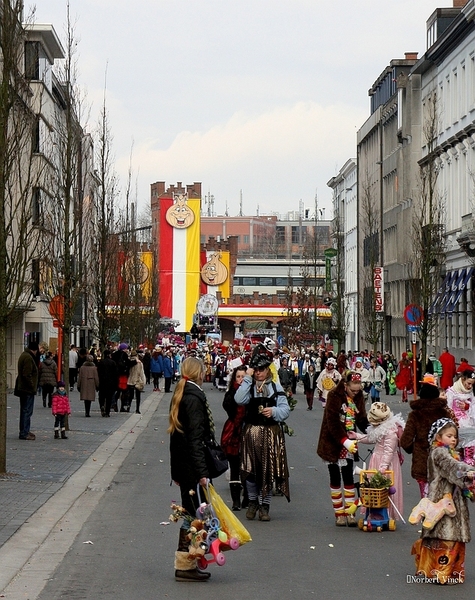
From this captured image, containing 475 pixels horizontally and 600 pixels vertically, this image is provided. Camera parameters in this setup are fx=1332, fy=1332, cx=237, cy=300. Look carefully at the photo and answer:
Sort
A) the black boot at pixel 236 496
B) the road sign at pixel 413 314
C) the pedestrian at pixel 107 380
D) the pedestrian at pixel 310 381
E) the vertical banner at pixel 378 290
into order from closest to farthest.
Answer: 1. the black boot at pixel 236 496
2. the pedestrian at pixel 107 380
3. the road sign at pixel 413 314
4. the pedestrian at pixel 310 381
5. the vertical banner at pixel 378 290

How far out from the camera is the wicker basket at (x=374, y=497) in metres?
12.6

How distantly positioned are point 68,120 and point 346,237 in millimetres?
78667

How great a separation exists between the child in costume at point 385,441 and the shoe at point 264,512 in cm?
119

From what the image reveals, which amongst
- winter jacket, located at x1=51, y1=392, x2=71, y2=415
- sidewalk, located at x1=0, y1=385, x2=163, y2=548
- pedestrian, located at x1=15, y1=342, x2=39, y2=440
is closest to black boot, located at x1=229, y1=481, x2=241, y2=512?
sidewalk, located at x1=0, y1=385, x2=163, y2=548

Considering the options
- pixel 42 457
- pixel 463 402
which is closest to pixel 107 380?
pixel 42 457

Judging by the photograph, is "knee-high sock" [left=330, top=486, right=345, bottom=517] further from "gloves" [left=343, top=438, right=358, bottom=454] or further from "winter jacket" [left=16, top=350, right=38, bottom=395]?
"winter jacket" [left=16, top=350, right=38, bottom=395]

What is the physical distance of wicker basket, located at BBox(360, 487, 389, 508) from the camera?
494 inches

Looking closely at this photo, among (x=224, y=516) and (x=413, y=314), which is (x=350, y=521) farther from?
(x=413, y=314)

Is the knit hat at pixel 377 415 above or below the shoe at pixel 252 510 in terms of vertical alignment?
above

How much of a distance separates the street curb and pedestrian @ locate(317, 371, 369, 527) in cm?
256

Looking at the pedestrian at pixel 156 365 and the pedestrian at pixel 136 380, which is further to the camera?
the pedestrian at pixel 156 365

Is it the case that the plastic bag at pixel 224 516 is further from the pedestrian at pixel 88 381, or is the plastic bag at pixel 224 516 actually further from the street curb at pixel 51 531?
the pedestrian at pixel 88 381

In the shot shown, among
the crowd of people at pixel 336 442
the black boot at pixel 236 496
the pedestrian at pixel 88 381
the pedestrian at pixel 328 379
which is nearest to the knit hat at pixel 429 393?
the crowd of people at pixel 336 442

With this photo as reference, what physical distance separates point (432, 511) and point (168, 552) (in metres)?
2.79
